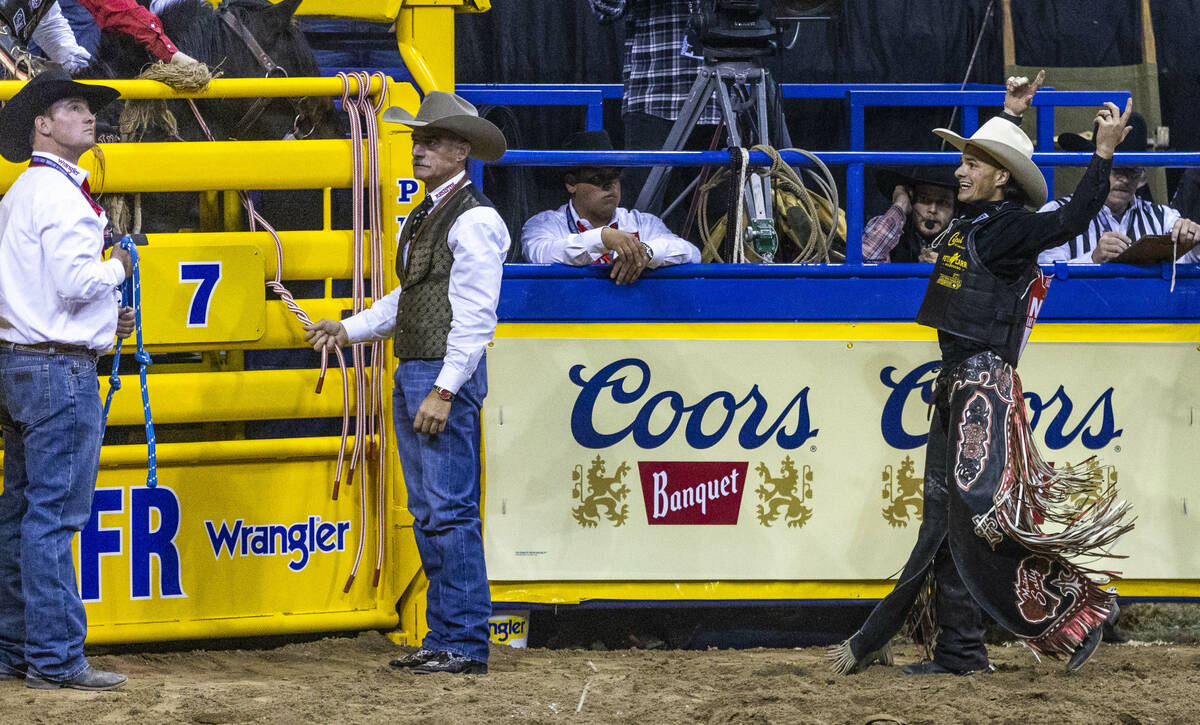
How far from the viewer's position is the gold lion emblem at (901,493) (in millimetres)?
5195

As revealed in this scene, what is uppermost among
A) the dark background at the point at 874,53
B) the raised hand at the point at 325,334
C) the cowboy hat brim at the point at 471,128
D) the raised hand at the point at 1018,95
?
the dark background at the point at 874,53

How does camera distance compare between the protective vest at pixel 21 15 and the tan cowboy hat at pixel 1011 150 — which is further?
the protective vest at pixel 21 15

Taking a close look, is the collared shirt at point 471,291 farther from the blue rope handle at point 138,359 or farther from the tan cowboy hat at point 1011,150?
the tan cowboy hat at point 1011,150

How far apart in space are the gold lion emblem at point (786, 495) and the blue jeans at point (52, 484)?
7.63 ft

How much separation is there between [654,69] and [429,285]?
2.39 meters

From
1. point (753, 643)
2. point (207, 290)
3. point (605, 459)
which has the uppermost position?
point (207, 290)

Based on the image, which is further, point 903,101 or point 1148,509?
point 903,101

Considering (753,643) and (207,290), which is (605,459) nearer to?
(753,643)

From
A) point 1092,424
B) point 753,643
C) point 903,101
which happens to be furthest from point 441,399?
point 903,101

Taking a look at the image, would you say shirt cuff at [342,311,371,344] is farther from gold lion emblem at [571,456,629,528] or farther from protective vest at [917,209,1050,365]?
protective vest at [917,209,1050,365]

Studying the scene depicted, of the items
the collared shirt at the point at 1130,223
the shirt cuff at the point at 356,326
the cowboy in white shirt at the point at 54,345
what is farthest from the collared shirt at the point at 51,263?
the collared shirt at the point at 1130,223

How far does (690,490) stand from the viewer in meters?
5.13

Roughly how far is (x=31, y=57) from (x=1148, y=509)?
4365mm

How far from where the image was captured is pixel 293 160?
4.79 metres
